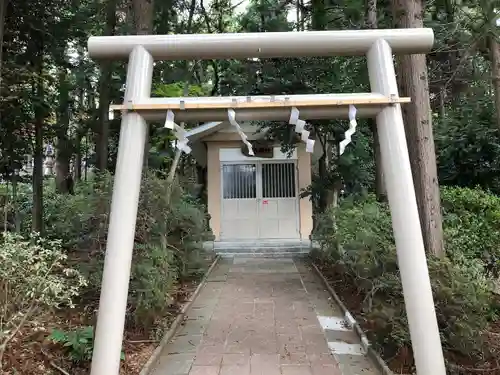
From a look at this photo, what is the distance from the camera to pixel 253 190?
1251 centimetres

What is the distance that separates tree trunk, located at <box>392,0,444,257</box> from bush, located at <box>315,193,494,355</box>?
48 centimetres

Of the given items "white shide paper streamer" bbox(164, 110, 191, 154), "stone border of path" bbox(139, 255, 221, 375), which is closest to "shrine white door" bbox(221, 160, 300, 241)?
"stone border of path" bbox(139, 255, 221, 375)

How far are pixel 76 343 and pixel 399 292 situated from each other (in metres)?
3.23

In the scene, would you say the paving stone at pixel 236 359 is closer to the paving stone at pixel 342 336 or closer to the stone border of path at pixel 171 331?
the stone border of path at pixel 171 331

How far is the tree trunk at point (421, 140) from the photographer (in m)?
4.99

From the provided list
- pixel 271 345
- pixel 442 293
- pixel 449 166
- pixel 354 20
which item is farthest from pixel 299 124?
pixel 449 166

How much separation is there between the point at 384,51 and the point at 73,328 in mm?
4198

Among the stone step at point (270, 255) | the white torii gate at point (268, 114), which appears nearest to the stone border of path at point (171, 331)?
the white torii gate at point (268, 114)

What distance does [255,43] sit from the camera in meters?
3.67

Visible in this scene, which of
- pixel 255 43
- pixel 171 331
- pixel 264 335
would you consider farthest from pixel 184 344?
pixel 255 43

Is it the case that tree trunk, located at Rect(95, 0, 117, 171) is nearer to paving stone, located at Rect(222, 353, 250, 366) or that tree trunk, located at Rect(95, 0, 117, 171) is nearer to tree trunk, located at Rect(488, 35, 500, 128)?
paving stone, located at Rect(222, 353, 250, 366)

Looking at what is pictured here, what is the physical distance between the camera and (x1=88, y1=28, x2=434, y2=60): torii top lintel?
3672mm

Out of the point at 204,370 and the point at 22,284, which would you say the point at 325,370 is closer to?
the point at 204,370

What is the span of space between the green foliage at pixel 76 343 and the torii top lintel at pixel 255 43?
102 inches
